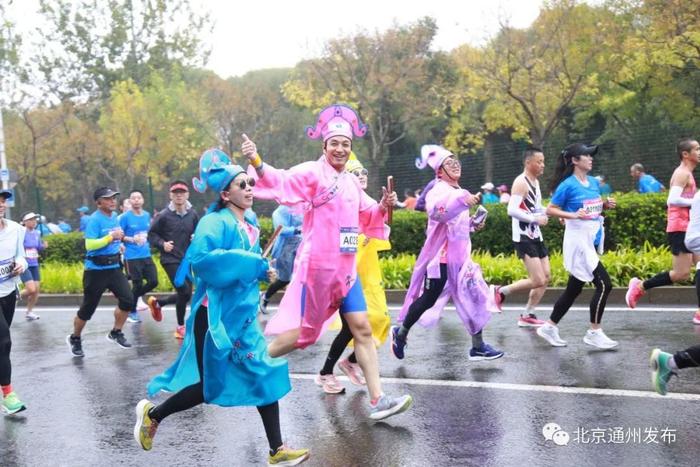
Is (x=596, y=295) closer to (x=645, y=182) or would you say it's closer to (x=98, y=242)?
(x=98, y=242)

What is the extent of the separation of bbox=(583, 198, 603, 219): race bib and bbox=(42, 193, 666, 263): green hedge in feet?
17.8

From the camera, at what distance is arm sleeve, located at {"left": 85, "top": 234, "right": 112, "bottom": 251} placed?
352 inches

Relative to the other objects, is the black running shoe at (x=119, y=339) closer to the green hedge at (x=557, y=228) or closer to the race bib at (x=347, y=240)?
the race bib at (x=347, y=240)

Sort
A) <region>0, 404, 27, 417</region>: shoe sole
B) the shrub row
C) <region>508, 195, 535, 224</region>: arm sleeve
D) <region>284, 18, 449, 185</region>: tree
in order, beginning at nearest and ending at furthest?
<region>0, 404, 27, 417</region>: shoe sole
<region>508, 195, 535, 224</region>: arm sleeve
the shrub row
<region>284, 18, 449, 185</region>: tree

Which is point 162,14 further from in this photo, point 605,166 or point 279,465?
point 279,465

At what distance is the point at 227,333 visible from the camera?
15.8 ft

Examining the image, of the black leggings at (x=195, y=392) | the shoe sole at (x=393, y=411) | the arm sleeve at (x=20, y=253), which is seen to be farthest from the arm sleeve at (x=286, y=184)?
the arm sleeve at (x=20, y=253)

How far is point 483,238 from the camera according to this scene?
1489cm

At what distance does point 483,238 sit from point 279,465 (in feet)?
34.8

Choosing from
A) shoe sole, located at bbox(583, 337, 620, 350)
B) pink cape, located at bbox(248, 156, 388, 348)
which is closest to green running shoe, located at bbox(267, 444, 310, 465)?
pink cape, located at bbox(248, 156, 388, 348)

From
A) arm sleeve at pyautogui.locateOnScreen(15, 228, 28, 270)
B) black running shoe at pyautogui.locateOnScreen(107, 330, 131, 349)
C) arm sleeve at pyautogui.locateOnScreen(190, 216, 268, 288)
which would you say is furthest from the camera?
black running shoe at pyautogui.locateOnScreen(107, 330, 131, 349)

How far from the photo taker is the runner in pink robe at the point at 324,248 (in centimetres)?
576

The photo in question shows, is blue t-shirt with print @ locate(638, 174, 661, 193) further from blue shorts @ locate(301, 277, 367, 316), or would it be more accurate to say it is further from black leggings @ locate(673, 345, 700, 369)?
blue shorts @ locate(301, 277, 367, 316)

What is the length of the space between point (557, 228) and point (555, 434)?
9263mm
